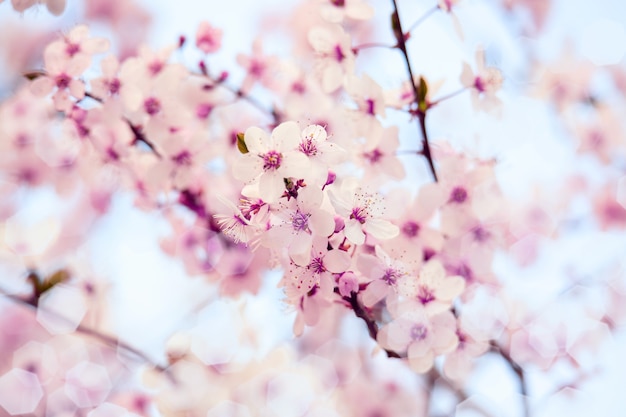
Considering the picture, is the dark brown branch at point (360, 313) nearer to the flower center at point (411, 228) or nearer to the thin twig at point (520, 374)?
the flower center at point (411, 228)

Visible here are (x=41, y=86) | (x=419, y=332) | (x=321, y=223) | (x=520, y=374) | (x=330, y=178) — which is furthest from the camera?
(x=520, y=374)

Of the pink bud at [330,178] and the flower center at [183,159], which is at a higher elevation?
the pink bud at [330,178]

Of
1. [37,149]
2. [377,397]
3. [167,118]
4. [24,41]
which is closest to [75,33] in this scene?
[167,118]

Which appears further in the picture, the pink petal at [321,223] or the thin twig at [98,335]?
the thin twig at [98,335]

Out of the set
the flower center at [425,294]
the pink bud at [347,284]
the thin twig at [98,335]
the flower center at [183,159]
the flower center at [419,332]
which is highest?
the pink bud at [347,284]

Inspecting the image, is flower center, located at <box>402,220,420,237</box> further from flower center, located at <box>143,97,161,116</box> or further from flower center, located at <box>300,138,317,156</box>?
flower center, located at <box>143,97,161,116</box>

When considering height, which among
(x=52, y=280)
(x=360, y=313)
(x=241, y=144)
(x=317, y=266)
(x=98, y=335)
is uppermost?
(x=241, y=144)

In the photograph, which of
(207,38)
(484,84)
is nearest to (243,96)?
(207,38)

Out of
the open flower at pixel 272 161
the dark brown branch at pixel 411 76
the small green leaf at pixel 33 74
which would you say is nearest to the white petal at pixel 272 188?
the open flower at pixel 272 161

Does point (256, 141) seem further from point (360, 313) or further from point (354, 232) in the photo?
point (360, 313)

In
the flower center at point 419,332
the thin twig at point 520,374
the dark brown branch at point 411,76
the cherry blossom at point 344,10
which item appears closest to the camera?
the flower center at point 419,332

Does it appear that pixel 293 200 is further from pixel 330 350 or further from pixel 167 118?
pixel 330 350

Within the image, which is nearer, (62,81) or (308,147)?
(308,147)
